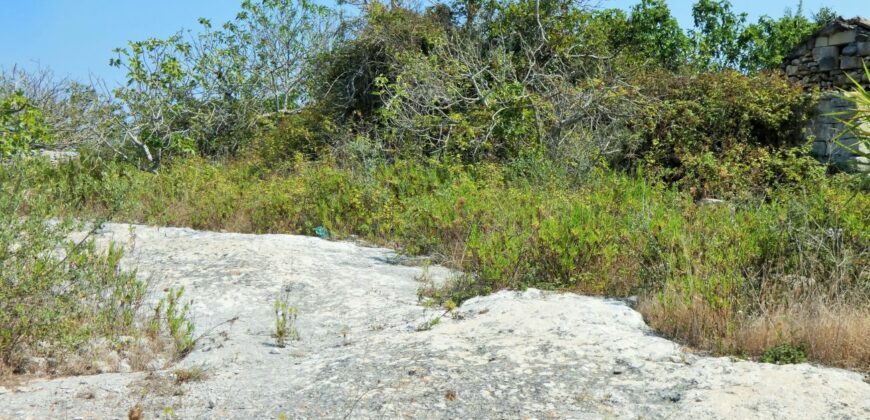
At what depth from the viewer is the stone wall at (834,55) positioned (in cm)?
1383

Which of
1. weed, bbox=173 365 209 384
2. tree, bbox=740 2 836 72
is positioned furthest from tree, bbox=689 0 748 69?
weed, bbox=173 365 209 384

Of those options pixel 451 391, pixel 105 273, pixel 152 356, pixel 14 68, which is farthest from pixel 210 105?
pixel 451 391

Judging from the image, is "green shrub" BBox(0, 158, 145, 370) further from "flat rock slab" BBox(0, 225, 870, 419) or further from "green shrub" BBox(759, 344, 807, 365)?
"green shrub" BBox(759, 344, 807, 365)

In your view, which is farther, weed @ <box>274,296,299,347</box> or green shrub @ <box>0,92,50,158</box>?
green shrub @ <box>0,92,50,158</box>

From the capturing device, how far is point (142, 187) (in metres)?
10.7

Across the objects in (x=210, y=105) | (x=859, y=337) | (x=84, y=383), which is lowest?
(x=84, y=383)

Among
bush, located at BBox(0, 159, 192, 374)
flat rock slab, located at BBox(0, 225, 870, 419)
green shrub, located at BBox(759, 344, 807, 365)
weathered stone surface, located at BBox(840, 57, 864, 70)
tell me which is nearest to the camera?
flat rock slab, located at BBox(0, 225, 870, 419)

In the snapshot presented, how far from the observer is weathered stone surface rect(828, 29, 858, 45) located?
13899 millimetres

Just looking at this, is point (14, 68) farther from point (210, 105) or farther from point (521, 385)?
point (521, 385)

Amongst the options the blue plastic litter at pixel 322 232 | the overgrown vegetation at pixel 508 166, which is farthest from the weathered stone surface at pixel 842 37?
the blue plastic litter at pixel 322 232

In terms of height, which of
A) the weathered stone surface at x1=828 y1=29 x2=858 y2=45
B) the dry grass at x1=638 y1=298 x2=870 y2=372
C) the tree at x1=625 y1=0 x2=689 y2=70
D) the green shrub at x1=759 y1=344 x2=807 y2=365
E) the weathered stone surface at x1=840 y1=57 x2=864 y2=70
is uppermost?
A: the tree at x1=625 y1=0 x2=689 y2=70

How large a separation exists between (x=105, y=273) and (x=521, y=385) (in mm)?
3328

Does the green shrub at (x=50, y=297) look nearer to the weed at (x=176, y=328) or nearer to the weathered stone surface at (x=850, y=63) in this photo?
the weed at (x=176, y=328)

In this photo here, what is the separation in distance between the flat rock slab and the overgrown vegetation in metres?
0.33
